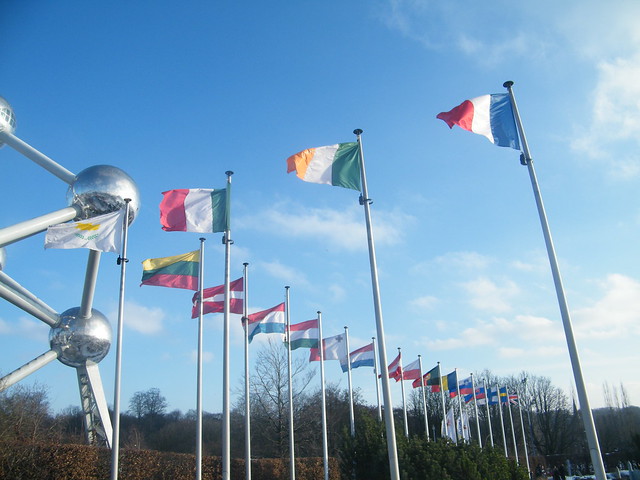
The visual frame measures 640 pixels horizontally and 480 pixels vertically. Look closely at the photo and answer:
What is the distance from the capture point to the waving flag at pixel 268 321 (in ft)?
75.2

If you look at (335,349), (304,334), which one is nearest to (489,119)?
(304,334)

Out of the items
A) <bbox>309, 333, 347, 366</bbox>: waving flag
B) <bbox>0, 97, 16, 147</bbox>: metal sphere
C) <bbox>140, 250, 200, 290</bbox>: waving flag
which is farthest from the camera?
<bbox>309, 333, 347, 366</bbox>: waving flag

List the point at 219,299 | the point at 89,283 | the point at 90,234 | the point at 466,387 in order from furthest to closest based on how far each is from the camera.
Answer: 1. the point at 466,387
2. the point at 89,283
3. the point at 219,299
4. the point at 90,234

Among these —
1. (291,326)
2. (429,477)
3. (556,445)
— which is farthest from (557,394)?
(429,477)

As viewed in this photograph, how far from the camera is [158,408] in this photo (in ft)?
290

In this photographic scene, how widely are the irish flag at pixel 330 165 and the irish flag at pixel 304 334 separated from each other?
40.6 feet

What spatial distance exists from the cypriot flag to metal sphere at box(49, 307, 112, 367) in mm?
9208

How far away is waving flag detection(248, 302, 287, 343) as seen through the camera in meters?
22.9

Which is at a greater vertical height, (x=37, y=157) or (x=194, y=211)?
(x=37, y=157)

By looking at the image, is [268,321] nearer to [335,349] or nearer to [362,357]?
[335,349]

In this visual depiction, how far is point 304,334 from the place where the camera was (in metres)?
25.1

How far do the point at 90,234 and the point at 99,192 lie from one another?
4882 mm

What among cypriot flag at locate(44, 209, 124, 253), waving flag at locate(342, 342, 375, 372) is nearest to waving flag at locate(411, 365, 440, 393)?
waving flag at locate(342, 342, 375, 372)

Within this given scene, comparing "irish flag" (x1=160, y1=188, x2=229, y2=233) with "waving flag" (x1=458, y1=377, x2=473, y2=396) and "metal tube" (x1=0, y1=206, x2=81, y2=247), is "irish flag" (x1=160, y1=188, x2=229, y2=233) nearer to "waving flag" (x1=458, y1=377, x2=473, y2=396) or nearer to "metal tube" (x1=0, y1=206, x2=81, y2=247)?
"metal tube" (x1=0, y1=206, x2=81, y2=247)
